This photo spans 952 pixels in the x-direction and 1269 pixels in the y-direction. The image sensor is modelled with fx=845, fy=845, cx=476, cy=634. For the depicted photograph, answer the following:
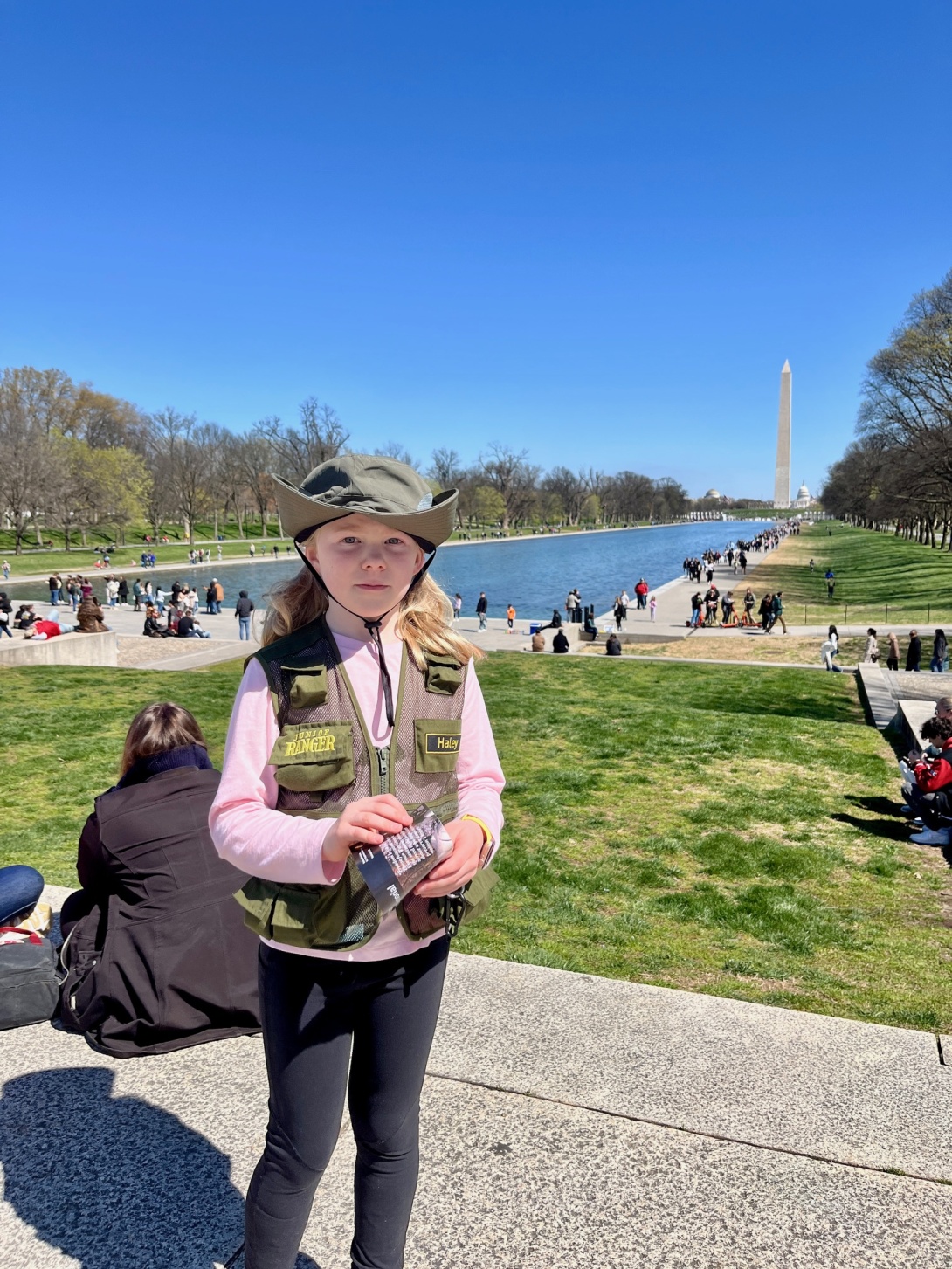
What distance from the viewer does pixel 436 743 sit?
185cm

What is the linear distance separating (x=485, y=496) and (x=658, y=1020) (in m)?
129

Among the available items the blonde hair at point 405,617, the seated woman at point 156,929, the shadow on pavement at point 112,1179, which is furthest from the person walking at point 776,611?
the blonde hair at point 405,617

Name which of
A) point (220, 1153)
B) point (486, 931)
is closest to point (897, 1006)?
point (486, 931)

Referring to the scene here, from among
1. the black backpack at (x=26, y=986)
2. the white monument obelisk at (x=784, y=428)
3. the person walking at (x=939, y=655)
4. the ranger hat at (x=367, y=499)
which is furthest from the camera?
the white monument obelisk at (x=784, y=428)

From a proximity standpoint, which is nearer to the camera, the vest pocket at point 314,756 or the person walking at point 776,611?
the vest pocket at point 314,756

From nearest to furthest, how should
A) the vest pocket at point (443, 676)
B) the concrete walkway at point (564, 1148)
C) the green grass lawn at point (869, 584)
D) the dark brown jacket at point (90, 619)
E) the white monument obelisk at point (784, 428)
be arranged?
the vest pocket at point (443, 676) < the concrete walkway at point (564, 1148) < the dark brown jacket at point (90, 619) < the green grass lawn at point (869, 584) < the white monument obelisk at point (784, 428)

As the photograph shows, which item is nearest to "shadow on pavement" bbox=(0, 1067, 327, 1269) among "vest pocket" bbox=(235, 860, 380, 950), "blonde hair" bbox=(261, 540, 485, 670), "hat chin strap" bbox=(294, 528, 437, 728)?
"vest pocket" bbox=(235, 860, 380, 950)

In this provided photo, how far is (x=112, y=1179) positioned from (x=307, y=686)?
68.3 inches

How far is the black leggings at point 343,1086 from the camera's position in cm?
176

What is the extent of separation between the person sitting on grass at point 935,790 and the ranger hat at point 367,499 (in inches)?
265

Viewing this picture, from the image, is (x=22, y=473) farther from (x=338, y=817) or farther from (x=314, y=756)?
(x=338, y=817)

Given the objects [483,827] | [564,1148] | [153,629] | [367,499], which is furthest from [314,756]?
[153,629]

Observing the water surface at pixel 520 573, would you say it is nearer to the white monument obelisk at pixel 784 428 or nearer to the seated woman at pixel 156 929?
the seated woman at pixel 156 929

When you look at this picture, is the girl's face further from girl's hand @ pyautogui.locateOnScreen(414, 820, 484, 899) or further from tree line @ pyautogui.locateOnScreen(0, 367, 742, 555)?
tree line @ pyautogui.locateOnScreen(0, 367, 742, 555)
